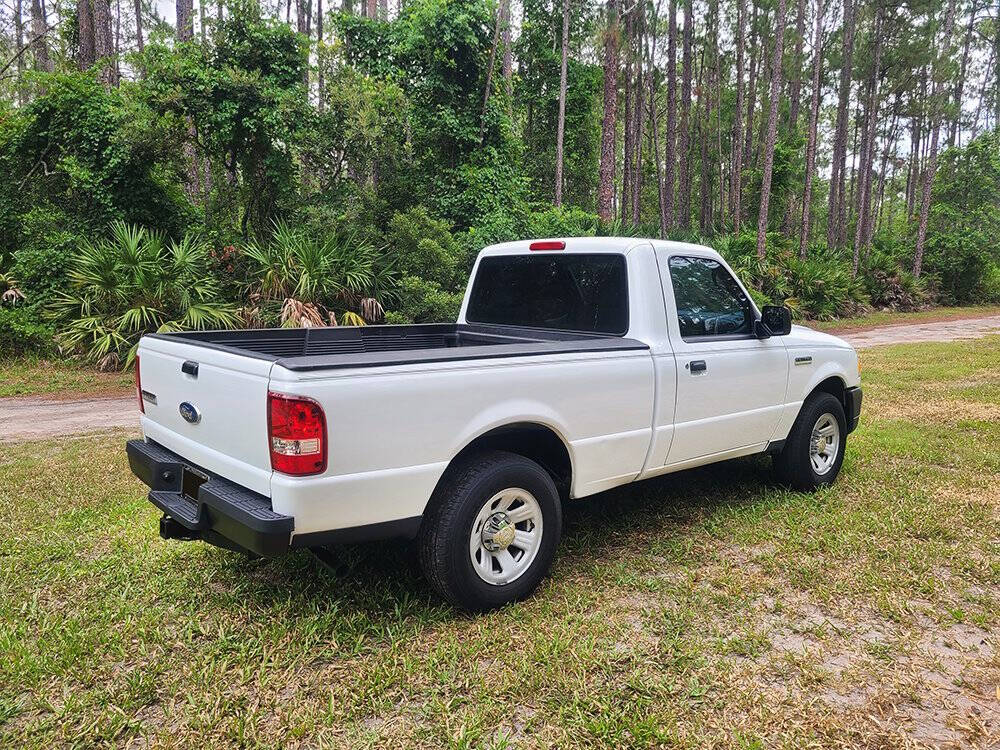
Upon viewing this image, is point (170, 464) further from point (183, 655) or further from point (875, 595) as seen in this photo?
point (875, 595)

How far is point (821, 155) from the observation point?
2154 inches

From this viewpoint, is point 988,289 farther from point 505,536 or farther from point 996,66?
point 505,536

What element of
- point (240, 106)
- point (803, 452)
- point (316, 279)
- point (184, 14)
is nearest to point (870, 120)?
point (184, 14)

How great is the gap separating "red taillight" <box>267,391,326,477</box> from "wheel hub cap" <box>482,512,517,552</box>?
3.11 ft

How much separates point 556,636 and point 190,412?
2035 mm

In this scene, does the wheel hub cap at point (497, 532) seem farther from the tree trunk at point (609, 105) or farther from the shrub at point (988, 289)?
the shrub at point (988, 289)

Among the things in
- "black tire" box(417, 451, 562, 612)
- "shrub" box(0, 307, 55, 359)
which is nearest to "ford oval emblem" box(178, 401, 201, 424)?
"black tire" box(417, 451, 562, 612)

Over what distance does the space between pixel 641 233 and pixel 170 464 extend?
17605 mm

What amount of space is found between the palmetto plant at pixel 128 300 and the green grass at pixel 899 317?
16.0m

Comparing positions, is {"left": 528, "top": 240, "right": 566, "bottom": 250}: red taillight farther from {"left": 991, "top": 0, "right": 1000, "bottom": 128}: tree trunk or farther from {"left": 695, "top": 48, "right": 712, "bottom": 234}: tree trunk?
{"left": 991, "top": 0, "right": 1000, "bottom": 128}: tree trunk

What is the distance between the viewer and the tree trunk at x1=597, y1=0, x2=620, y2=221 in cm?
1734

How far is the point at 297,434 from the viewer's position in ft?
8.86

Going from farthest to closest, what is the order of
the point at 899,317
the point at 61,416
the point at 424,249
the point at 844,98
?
the point at 844,98
the point at 899,317
the point at 424,249
the point at 61,416

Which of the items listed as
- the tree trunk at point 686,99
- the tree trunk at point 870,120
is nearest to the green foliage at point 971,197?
the tree trunk at point 870,120
